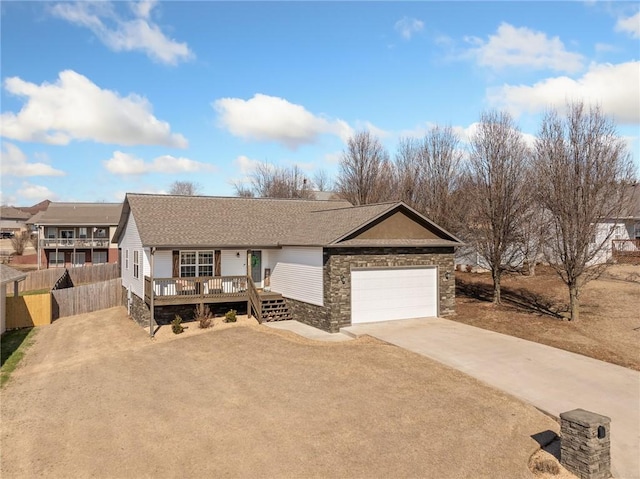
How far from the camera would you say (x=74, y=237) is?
149ft

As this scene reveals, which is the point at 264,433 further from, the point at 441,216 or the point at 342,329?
the point at 441,216

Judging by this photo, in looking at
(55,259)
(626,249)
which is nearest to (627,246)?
(626,249)

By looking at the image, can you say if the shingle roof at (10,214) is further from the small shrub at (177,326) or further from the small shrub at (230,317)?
the small shrub at (230,317)

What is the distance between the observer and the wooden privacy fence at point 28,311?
2108cm

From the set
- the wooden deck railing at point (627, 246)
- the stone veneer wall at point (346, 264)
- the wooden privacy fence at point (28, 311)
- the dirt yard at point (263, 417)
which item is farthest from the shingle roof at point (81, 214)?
the wooden deck railing at point (627, 246)

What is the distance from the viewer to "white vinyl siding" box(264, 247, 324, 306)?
1858 centimetres

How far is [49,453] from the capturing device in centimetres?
834

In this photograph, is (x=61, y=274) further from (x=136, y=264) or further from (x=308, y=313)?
(x=308, y=313)

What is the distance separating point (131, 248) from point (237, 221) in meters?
5.76

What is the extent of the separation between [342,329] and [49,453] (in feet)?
36.4

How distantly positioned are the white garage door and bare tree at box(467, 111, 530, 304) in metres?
4.35

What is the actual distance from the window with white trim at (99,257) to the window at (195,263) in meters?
30.9

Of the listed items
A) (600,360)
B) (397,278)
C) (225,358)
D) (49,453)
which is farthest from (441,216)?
(49,453)

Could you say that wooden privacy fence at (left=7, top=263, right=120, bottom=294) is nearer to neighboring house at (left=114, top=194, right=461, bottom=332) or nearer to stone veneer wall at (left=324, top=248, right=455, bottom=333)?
neighboring house at (left=114, top=194, right=461, bottom=332)
